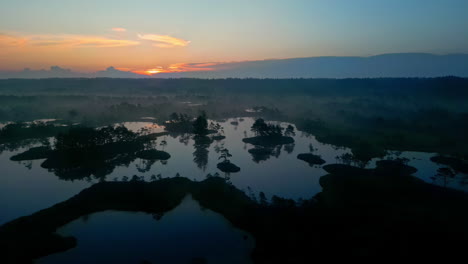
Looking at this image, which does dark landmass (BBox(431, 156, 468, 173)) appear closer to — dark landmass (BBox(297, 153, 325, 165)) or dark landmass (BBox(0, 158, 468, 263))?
dark landmass (BBox(0, 158, 468, 263))

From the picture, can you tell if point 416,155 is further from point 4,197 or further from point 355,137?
point 4,197

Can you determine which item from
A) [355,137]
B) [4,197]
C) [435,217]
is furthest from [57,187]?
[355,137]

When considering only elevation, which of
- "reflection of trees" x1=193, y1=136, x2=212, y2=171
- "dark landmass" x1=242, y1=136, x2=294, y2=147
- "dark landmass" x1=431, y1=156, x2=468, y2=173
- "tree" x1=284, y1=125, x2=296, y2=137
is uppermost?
"tree" x1=284, y1=125, x2=296, y2=137

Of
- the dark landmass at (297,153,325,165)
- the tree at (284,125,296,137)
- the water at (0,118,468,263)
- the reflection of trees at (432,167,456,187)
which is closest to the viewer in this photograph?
the water at (0,118,468,263)

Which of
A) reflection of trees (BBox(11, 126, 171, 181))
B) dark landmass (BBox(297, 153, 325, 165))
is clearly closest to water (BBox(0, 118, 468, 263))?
dark landmass (BBox(297, 153, 325, 165))

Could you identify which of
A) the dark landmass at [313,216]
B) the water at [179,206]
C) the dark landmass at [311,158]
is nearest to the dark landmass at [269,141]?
the water at [179,206]

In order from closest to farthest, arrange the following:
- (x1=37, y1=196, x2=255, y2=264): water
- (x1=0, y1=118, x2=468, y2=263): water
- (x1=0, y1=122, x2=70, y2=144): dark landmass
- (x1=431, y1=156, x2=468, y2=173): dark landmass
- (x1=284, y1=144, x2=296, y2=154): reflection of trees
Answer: (x1=37, y1=196, x2=255, y2=264): water
(x1=0, y1=118, x2=468, y2=263): water
(x1=431, y1=156, x2=468, y2=173): dark landmass
(x1=284, y1=144, x2=296, y2=154): reflection of trees
(x1=0, y1=122, x2=70, y2=144): dark landmass

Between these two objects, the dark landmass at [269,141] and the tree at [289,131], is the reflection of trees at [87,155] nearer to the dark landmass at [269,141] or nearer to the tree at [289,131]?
the dark landmass at [269,141]

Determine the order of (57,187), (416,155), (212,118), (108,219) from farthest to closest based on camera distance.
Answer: (212,118) → (416,155) → (57,187) → (108,219)
